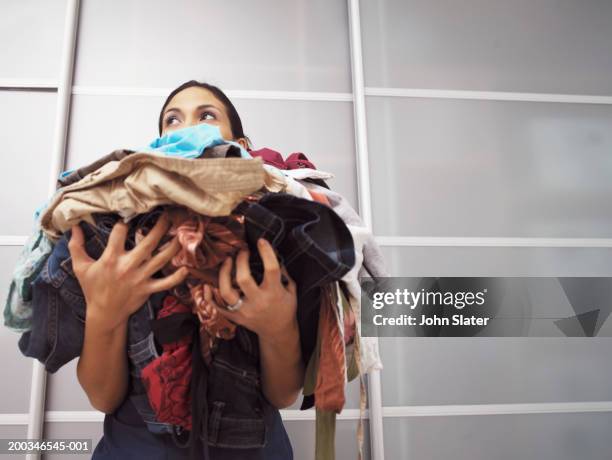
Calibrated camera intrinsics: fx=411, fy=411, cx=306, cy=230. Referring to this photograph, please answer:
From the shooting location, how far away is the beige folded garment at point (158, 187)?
48 centimetres

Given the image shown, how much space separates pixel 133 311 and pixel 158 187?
0.65ft

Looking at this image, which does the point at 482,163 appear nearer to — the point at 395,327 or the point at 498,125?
the point at 498,125

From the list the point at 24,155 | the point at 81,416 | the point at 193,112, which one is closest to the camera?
the point at 193,112

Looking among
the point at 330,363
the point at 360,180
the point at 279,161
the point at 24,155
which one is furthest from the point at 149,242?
the point at 24,155

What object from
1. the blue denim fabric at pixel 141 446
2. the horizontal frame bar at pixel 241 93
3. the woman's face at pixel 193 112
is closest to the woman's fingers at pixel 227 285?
the blue denim fabric at pixel 141 446

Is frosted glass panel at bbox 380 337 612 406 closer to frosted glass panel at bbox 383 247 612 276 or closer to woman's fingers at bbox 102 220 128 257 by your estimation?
frosted glass panel at bbox 383 247 612 276

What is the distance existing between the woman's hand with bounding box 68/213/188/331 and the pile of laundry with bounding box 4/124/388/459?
0.02 meters

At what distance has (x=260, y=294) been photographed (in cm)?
52

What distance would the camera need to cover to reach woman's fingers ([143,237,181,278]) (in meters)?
0.54

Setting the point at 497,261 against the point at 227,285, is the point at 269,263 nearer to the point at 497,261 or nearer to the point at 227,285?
the point at 227,285

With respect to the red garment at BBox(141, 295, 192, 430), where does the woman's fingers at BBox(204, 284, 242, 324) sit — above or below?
above

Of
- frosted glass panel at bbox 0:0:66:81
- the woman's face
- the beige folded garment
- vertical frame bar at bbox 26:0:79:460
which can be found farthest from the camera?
frosted glass panel at bbox 0:0:66:81

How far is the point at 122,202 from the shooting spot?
518 mm

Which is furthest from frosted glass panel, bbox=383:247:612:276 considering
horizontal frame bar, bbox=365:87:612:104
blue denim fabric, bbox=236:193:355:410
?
blue denim fabric, bbox=236:193:355:410
